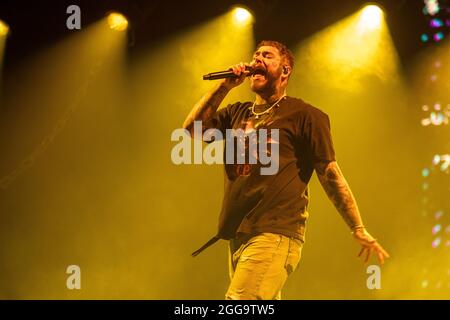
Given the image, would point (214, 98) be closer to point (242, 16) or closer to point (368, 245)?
point (368, 245)

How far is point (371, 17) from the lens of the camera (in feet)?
12.9

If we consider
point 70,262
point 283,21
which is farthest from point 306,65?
point 70,262

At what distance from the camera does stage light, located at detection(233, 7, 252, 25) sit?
4004 millimetres

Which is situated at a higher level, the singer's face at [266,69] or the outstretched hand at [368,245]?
the singer's face at [266,69]

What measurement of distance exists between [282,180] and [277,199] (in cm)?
9

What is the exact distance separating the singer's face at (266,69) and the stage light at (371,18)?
4.80ft

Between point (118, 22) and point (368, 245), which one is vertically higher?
point (118, 22)

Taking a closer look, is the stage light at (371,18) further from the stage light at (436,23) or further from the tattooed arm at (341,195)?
the tattooed arm at (341,195)

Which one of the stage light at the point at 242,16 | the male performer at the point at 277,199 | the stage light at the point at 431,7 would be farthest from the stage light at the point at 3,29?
the stage light at the point at 431,7

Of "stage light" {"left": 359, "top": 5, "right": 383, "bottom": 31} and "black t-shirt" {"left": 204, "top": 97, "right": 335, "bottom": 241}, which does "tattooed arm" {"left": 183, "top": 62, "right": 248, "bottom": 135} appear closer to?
"black t-shirt" {"left": 204, "top": 97, "right": 335, "bottom": 241}

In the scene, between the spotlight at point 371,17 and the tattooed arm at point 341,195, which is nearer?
the tattooed arm at point 341,195

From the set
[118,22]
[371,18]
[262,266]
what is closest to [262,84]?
[262,266]

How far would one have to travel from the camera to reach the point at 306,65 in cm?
387

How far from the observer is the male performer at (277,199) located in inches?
88.2
